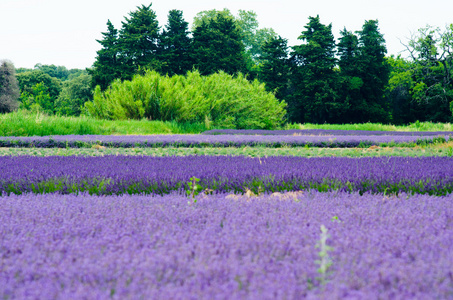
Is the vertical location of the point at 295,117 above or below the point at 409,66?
below

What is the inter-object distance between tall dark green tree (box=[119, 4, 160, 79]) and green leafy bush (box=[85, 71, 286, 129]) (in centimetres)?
1766

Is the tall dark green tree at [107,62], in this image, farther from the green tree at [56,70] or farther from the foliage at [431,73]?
the green tree at [56,70]

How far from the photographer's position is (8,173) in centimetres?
521

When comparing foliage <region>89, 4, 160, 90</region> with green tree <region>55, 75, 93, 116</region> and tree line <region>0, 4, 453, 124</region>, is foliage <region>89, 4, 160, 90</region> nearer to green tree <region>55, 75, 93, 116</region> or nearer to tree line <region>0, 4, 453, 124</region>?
tree line <region>0, 4, 453, 124</region>

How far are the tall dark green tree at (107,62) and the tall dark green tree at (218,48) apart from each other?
28.9 ft

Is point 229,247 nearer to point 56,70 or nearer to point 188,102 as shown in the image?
point 188,102

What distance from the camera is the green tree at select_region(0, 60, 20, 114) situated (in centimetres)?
4784

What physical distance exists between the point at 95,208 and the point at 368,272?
2211mm

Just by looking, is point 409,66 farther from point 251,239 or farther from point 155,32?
point 251,239

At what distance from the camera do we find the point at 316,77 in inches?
1671

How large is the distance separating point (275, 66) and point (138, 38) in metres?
15.3

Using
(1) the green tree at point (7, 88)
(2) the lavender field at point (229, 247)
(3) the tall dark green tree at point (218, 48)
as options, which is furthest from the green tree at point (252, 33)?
(2) the lavender field at point (229, 247)

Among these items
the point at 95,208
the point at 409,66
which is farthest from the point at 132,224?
the point at 409,66

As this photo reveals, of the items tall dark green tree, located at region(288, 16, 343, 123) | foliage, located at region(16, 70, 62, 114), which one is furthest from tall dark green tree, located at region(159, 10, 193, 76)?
foliage, located at region(16, 70, 62, 114)
